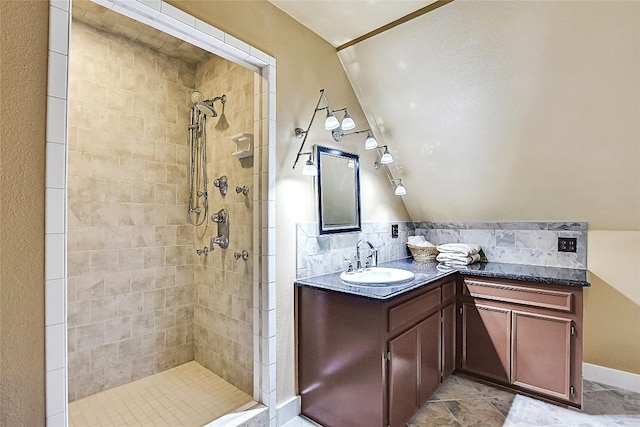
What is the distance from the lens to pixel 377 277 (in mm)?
2389

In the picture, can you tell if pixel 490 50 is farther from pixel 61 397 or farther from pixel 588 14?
pixel 61 397

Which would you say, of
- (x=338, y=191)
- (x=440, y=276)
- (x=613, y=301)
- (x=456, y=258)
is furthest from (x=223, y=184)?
(x=613, y=301)

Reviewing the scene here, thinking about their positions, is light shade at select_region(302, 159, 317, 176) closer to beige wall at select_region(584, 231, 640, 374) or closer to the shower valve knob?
the shower valve knob

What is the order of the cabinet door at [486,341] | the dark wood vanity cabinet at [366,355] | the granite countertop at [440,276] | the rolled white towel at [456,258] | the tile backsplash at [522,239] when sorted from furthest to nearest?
the rolled white towel at [456,258]
the tile backsplash at [522,239]
the cabinet door at [486,341]
the granite countertop at [440,276]
the dark wood vanity cabinet at [366,355]

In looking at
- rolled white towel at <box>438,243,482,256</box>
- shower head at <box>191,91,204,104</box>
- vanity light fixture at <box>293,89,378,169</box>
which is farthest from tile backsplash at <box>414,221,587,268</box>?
shower head at <box>191,91,204,104</box>

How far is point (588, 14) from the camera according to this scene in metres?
1.72

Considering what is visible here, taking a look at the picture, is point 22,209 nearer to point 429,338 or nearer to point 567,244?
point 429,338

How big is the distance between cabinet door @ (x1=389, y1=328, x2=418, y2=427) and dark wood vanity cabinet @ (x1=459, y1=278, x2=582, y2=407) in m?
0.78

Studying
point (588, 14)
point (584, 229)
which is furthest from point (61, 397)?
point (584, 229)

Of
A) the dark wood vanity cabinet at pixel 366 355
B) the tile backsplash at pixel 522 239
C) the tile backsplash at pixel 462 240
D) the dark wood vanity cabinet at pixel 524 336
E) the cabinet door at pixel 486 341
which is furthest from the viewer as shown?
the tile backsplash at pixel 522 239

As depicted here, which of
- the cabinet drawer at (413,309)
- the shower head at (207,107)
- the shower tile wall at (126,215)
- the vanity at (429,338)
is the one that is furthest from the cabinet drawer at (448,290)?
the shower head at (207,107)

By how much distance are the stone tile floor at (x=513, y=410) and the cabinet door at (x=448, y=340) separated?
145 millimetres

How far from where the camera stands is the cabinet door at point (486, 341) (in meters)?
2.40

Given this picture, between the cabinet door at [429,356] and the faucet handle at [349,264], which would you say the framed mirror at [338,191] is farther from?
the cabinet door at [429,356]
